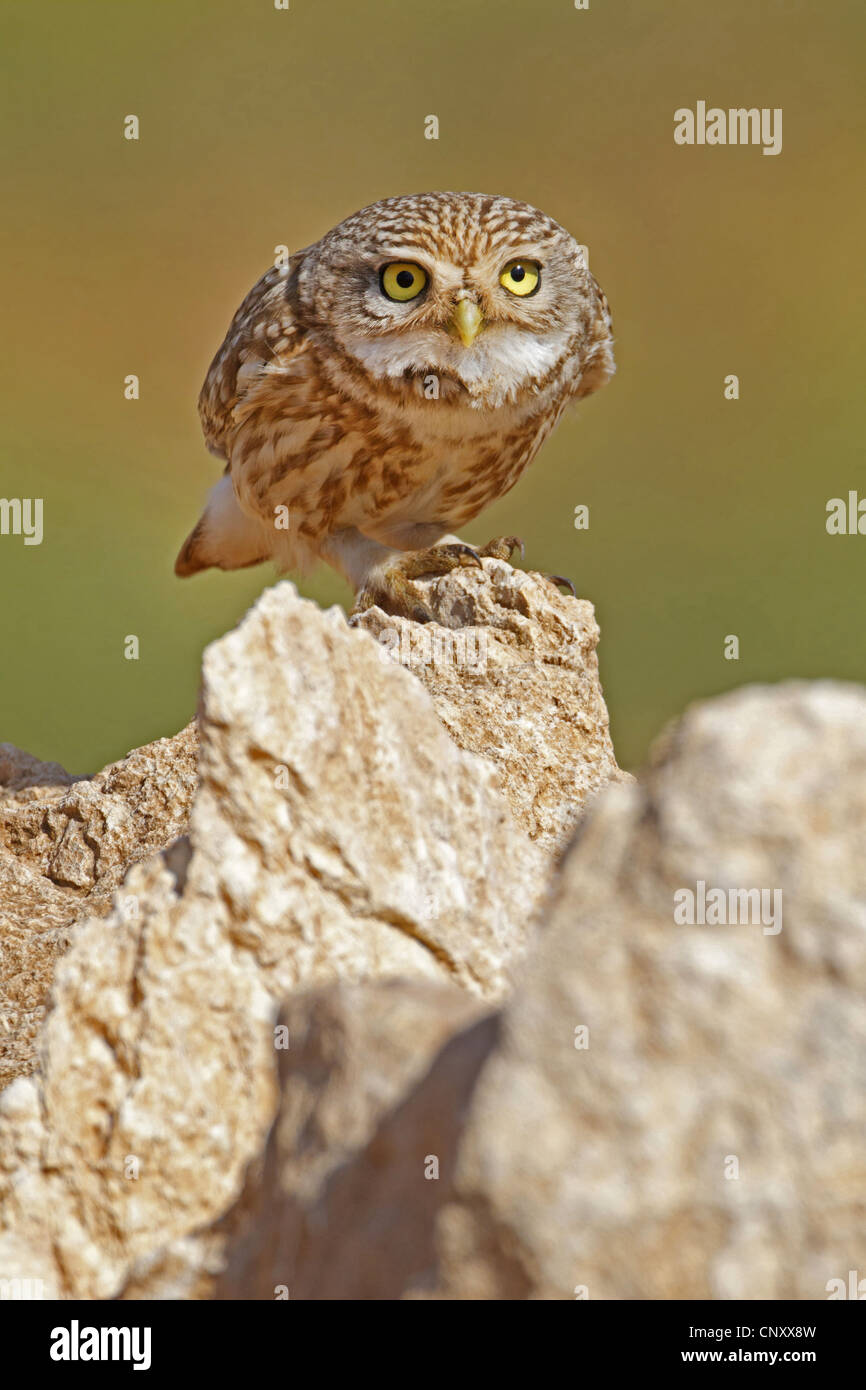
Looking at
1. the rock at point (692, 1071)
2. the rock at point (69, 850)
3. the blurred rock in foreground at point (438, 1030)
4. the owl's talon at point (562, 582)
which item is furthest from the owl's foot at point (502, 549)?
the rock at point (692, 1071)

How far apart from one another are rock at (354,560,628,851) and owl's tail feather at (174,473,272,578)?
1.73 m

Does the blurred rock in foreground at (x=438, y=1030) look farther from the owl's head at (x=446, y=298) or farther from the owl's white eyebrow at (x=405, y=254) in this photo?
the owl's white eyebrow at (x=405, y=254)

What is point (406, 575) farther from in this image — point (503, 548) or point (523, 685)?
point (523, 685)

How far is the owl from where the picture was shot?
12.2 feet

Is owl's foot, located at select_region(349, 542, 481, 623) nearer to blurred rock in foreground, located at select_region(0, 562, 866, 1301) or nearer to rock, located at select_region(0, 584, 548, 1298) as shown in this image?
blurred rock in foreground, located at select_region(0, 562, 866, 1301)

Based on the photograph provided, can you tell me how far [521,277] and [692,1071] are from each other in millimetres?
3287

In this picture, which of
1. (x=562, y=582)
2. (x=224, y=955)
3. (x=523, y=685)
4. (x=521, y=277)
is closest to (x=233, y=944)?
(x=224, y=955)

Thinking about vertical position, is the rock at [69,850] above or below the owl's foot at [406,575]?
below

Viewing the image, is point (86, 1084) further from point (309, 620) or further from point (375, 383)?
point (375, 383)

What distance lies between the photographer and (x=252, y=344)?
4020mm

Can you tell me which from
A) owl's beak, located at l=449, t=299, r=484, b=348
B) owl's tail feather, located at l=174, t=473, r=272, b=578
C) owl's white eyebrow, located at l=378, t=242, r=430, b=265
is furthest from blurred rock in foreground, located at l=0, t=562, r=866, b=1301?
owl's tail feather, located at l=174, t=473, r=272, b=578

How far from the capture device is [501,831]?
6.03 ft

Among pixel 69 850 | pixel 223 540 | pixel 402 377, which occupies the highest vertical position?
pixel 402 377

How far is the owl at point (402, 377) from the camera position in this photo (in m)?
3.71
